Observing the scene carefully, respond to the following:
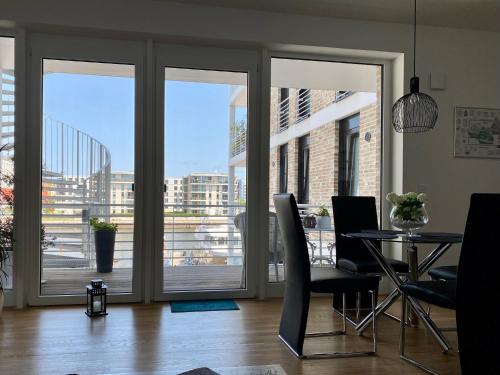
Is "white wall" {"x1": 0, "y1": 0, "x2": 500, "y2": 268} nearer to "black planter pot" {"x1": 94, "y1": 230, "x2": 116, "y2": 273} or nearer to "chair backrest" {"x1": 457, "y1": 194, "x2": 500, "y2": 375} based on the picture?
"black planter pot" {"x1": 94, "y1": 230, "x2": 116, "y2": 273}

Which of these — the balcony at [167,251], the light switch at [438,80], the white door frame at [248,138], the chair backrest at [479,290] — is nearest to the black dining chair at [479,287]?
the chair backrest at [479,290]

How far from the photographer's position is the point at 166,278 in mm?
4277

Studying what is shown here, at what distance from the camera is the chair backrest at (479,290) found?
2.27 meters

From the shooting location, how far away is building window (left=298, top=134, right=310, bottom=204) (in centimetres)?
455

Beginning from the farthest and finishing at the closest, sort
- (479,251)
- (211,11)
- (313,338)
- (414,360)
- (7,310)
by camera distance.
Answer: (211,11) → (7,310) → (313,338) → (414,360) → (479,251)

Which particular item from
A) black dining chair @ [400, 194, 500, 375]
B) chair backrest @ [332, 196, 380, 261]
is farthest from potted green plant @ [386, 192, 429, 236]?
black dining chair @ [400, 194, 500, 375]

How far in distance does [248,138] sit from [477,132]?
2328 mm

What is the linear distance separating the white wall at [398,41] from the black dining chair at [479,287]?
2.22 meters

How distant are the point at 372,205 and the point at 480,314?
5.84ft

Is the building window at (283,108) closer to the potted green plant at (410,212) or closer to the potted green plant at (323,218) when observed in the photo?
the potted green plant at (323,218)

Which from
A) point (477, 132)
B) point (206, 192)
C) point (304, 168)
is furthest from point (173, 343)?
point (477, 132)

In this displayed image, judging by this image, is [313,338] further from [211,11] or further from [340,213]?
[211,11]

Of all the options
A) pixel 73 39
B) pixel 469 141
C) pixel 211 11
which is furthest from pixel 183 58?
pixel 469 141

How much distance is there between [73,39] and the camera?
4.03m
